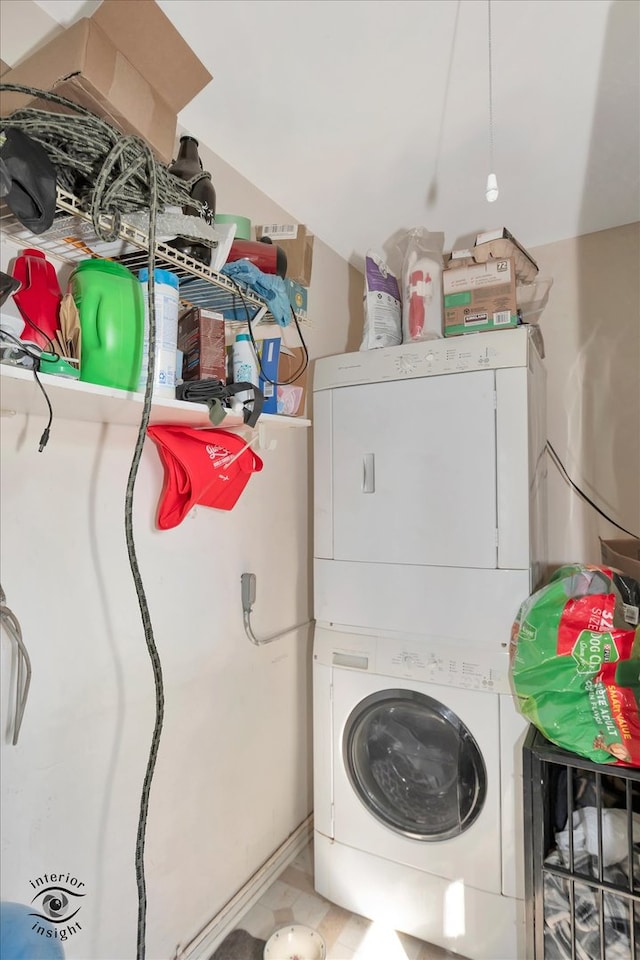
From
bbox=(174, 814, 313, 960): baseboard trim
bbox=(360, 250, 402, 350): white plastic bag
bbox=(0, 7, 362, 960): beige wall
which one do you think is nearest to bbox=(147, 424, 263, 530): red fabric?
bbox=(0, 7, 362, 960): beige wall

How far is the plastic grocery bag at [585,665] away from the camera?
1.28m

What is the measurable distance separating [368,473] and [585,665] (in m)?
0.82

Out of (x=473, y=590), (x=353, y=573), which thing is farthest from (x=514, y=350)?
(x=353, y=573)

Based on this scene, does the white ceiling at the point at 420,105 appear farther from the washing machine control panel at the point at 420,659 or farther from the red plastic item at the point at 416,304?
the washing machine control panel at the point at 420,659

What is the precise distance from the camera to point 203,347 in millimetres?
1203

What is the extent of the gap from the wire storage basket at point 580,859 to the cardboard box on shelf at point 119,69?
1.75 meters

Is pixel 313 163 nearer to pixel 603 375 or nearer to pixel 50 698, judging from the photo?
pixel 603 375

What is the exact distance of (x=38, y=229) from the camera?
2.74 ft

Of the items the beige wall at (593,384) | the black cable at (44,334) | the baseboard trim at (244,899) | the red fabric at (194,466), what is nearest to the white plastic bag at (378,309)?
the red fabric at (194,466)

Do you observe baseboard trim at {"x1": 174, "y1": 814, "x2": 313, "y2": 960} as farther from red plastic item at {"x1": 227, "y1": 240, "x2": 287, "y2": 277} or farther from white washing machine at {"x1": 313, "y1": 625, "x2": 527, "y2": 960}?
red plastic item at {"x1": 227, "y1": 240, "x2": 287, "y2": 277}

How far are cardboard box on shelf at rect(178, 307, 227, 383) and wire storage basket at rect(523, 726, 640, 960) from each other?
1279mm

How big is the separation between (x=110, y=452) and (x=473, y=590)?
107 centimetres

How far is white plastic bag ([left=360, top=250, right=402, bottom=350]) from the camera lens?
1.78m

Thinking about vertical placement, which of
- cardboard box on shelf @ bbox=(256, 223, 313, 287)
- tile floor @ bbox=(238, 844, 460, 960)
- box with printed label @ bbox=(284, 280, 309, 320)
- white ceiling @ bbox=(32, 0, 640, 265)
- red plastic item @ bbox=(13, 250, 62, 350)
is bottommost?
tile floor @ bbox=(238, 844, 460, 960)
